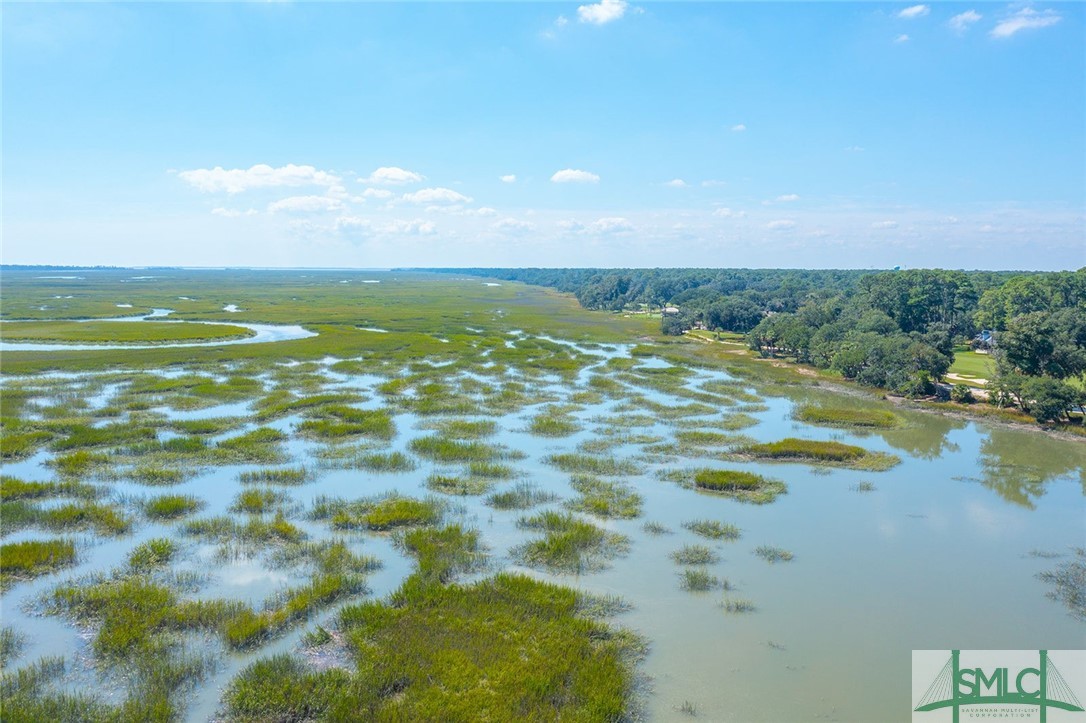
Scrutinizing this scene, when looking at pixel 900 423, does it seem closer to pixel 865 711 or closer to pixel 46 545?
pixel 865 711

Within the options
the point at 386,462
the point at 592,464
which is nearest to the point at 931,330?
the point at 592,464

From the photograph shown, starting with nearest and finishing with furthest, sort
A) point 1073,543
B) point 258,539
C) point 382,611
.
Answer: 1. point 382,611
2. point 258,539
3. point 1073,543

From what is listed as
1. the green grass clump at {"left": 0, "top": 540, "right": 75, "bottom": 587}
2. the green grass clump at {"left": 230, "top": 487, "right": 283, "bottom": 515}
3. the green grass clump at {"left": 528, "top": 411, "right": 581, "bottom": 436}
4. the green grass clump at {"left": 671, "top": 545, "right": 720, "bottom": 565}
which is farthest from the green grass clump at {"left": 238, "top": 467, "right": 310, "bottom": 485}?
the green grass clump at {"left": 671, "top": 545, "right": 720, "bottom": 565}

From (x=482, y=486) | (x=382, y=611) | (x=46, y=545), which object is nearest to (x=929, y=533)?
(x=482, y=486)

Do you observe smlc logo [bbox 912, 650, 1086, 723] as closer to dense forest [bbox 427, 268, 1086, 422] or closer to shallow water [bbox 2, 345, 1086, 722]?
shallow water [bbox 2, 345, 1086, 722]

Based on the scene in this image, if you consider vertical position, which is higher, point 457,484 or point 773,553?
point 457,484

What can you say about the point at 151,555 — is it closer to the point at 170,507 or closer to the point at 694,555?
the point at 170,507

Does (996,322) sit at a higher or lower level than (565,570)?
higher
